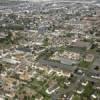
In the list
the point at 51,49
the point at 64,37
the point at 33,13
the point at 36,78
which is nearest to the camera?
the point at 36,78

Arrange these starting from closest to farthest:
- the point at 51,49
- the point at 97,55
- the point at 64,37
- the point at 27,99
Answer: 1. the point at 27,99
2. the point at 97,55
3. the point at 51,49
4. the point at 64,37

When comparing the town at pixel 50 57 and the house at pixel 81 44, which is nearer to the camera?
the town at pixel 50 57

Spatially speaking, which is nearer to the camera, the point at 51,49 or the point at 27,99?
the point at 27,99

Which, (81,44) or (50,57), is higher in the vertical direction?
(81,44)

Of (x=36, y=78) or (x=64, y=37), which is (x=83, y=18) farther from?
(x=36, y=78)

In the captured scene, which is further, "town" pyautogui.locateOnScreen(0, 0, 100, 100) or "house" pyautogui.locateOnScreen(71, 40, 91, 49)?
"house" pyautogui.locateOnScreen(71, 40, 91, 49)

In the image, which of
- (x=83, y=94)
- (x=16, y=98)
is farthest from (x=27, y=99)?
(x=83, y=94)

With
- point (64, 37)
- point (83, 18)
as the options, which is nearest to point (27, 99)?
point (64, 37)
